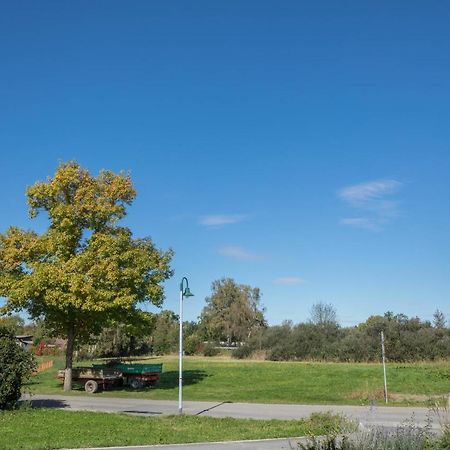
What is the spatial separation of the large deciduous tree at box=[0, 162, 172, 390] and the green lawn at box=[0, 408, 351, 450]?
29.1 feet

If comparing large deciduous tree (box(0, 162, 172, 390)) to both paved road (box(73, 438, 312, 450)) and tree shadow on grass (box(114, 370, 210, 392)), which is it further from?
paved road (box(73, 438, 312, 450))

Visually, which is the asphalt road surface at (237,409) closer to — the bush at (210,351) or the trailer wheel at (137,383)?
the trailer wheel at (137,383)

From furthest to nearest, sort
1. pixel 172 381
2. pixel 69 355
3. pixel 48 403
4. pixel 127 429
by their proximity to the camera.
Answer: pixel 172 381
pixel 69 355
pixel 48 403
pixel 127 429

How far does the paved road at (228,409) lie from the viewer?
1933 cm

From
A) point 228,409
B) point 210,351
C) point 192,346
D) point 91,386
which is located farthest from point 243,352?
point 228,409

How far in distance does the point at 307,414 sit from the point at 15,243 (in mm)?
17640

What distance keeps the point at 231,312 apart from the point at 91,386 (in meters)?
76.9

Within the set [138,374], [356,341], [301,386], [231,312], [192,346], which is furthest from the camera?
[231,312]

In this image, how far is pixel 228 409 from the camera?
73.6ft

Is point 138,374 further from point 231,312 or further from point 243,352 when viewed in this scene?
point 231,312

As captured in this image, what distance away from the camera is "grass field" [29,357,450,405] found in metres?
26.8

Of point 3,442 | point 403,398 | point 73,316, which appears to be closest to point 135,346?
point 73,316

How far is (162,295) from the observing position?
30.4 meters

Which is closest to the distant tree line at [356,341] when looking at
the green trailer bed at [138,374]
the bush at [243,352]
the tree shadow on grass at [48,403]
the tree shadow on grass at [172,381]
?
the bush at [243,352]
